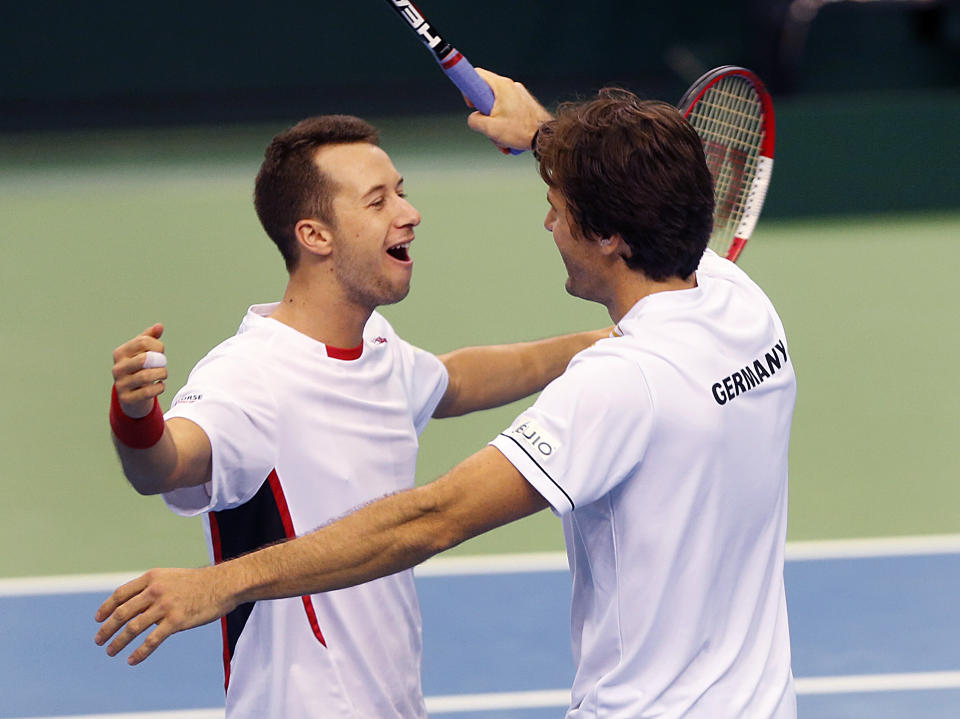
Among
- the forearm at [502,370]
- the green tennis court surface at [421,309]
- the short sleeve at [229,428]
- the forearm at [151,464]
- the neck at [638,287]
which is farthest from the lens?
the green tennis court surface at [421,309]

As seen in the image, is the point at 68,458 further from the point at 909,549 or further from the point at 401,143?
the point at 401,143

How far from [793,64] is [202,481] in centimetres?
1040

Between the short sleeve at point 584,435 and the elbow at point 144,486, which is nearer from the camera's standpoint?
the short sleeve at point 584,435

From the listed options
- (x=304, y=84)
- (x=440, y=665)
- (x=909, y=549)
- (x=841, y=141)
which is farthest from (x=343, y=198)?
(x=304, y=84)

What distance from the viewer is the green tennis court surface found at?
276 inches

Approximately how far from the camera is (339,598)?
3.58 m

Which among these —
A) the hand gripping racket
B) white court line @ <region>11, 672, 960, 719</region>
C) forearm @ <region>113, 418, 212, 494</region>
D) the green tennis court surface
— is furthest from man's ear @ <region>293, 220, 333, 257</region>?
the green tennis court surface

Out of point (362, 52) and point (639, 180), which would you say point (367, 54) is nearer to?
point (362, 52)

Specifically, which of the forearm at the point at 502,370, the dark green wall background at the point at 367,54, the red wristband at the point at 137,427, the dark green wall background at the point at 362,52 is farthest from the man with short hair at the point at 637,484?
the dark green wall background at the point at 362,52

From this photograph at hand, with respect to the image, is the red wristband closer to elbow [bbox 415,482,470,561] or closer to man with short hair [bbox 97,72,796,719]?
man with short hair [bbox 97,72,796,719]

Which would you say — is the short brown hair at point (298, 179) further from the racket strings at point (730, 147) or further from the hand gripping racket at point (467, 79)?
the racket strings at point (730, 147)

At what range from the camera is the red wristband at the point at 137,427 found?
3029 mm

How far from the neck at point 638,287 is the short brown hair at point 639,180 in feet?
0.06

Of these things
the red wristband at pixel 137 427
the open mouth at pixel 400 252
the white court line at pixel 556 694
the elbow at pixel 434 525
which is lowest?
the white court line at pixel 556 694
